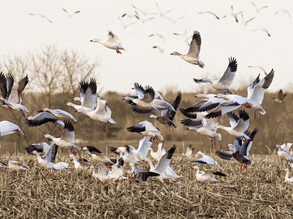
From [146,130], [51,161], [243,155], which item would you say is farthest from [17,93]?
[243,155]

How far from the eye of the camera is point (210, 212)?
6523mm

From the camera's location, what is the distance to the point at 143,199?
6766mm

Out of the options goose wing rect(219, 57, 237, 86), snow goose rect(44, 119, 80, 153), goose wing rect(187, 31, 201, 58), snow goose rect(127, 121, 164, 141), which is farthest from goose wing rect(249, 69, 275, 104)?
snow goose rect(44, 119, 80, 153)

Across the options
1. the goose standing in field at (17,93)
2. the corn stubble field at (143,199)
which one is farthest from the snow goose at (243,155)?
the goose standing in field at (17,93)

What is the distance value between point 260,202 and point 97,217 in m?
2.50

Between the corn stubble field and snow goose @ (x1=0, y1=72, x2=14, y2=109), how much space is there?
1607 millimetres

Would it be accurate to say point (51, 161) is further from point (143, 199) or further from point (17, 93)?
point (143, 199)

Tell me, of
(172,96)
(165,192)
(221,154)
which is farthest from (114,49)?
(172,96)

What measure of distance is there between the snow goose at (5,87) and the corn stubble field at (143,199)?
5.27ft

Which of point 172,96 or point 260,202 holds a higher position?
point 260,202

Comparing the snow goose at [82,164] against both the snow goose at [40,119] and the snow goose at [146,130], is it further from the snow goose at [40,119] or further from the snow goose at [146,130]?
the snow goose at [146,130]

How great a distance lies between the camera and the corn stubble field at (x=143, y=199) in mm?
6445

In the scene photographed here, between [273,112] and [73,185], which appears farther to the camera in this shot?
[273,112]

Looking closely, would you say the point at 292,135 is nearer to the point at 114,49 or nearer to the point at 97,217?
the point at 114,49
